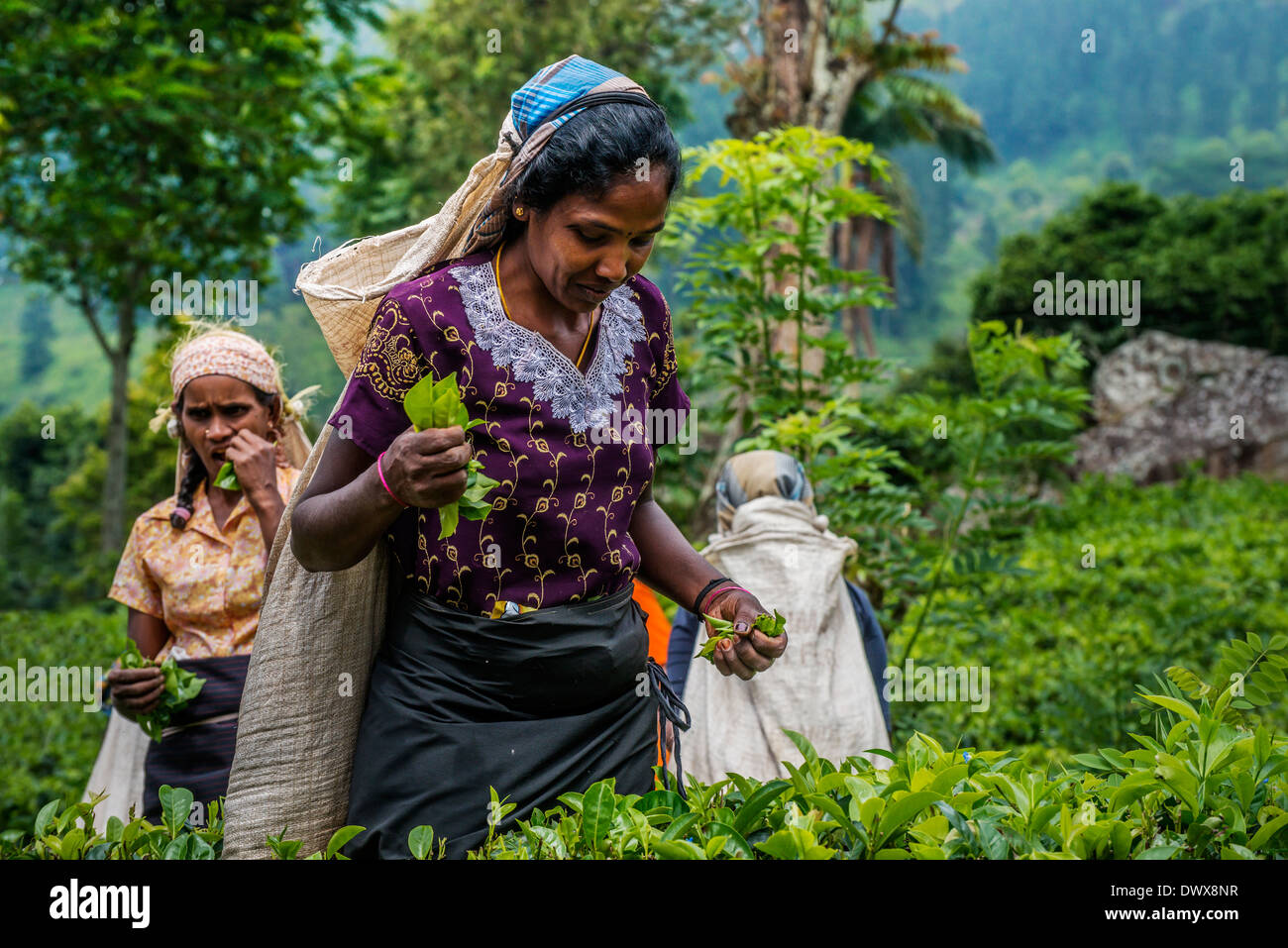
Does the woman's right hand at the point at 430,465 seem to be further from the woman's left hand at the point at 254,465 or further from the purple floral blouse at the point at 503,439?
the woman's left hand at the point at 254,465

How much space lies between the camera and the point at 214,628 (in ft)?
9.98

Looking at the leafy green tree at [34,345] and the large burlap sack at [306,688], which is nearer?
the large burlap sack at [306,688]

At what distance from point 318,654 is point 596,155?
995 millimetres

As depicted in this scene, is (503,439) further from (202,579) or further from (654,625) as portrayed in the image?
(654,625)

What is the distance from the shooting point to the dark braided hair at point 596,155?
177cm

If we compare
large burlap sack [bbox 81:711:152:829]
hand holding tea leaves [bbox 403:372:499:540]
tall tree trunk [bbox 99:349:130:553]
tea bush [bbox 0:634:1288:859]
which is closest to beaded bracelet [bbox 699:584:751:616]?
tea bush [bbox 0:634:1288:859]

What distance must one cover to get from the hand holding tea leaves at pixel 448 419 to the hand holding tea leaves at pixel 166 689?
1546mm

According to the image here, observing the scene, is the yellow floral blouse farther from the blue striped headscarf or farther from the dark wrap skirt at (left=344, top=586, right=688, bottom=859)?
the blue striped headscarf

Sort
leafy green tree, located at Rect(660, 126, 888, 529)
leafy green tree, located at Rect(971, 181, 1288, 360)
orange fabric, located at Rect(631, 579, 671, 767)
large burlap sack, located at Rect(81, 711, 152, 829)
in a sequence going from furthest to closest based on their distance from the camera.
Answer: leafy green tree, located at Rect(971, 181, 1288, 360), leafy green tree, located at Rect(660, 126, 888, 529), orange fabric, located at Rect(631, 579, 671, 767), large burlap sack, located at Rect(81, 711, 152, 829)

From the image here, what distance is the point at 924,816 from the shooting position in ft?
5.32

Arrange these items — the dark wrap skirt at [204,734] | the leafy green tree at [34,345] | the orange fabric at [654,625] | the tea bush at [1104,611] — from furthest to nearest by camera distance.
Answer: the leafy green tree at [34,345] < the tea bush at [1104,611] < the orange fabric at [654,625] < the dark wrap skirt at [204,734]

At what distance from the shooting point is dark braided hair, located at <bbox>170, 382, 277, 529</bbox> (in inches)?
122

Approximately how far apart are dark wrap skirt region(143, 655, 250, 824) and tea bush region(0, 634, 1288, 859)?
1155 mm

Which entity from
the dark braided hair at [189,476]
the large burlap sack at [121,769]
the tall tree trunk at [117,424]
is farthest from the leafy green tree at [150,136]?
the large burlap sack at [121,769]
